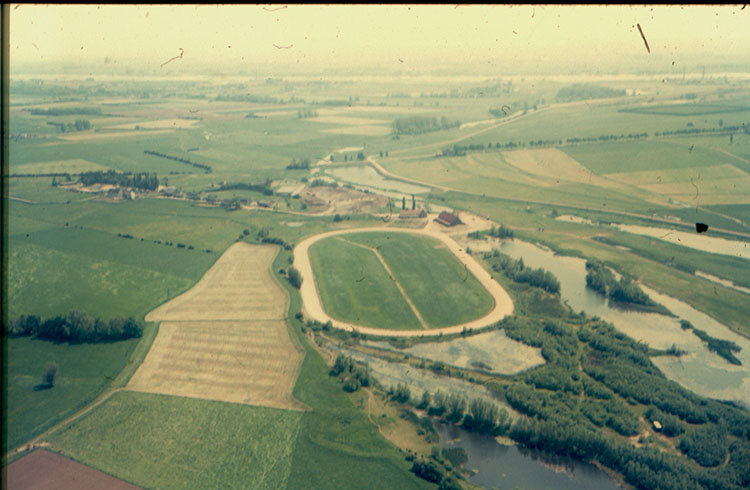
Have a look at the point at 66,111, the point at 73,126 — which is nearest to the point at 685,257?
the point at 73,126

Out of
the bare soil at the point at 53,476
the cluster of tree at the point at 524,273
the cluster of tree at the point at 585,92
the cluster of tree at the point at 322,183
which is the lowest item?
the bare soil at the point at 53,476

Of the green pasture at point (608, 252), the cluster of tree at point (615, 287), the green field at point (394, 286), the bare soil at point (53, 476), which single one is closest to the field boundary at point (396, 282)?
the green field at point (394, 286)

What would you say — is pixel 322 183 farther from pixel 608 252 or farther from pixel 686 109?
pixel 686 109

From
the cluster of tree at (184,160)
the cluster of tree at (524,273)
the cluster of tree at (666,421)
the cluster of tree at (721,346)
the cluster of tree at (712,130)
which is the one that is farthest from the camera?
the cluster of tree at (184,160)

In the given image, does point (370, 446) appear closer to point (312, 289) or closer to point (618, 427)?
point (618, 427)

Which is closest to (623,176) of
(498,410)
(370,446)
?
(498,410)

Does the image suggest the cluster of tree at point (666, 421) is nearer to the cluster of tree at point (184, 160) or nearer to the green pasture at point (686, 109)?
the cluster of tree at point (184, 160)

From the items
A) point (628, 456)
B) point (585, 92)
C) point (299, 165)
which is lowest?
point (628, 456)
